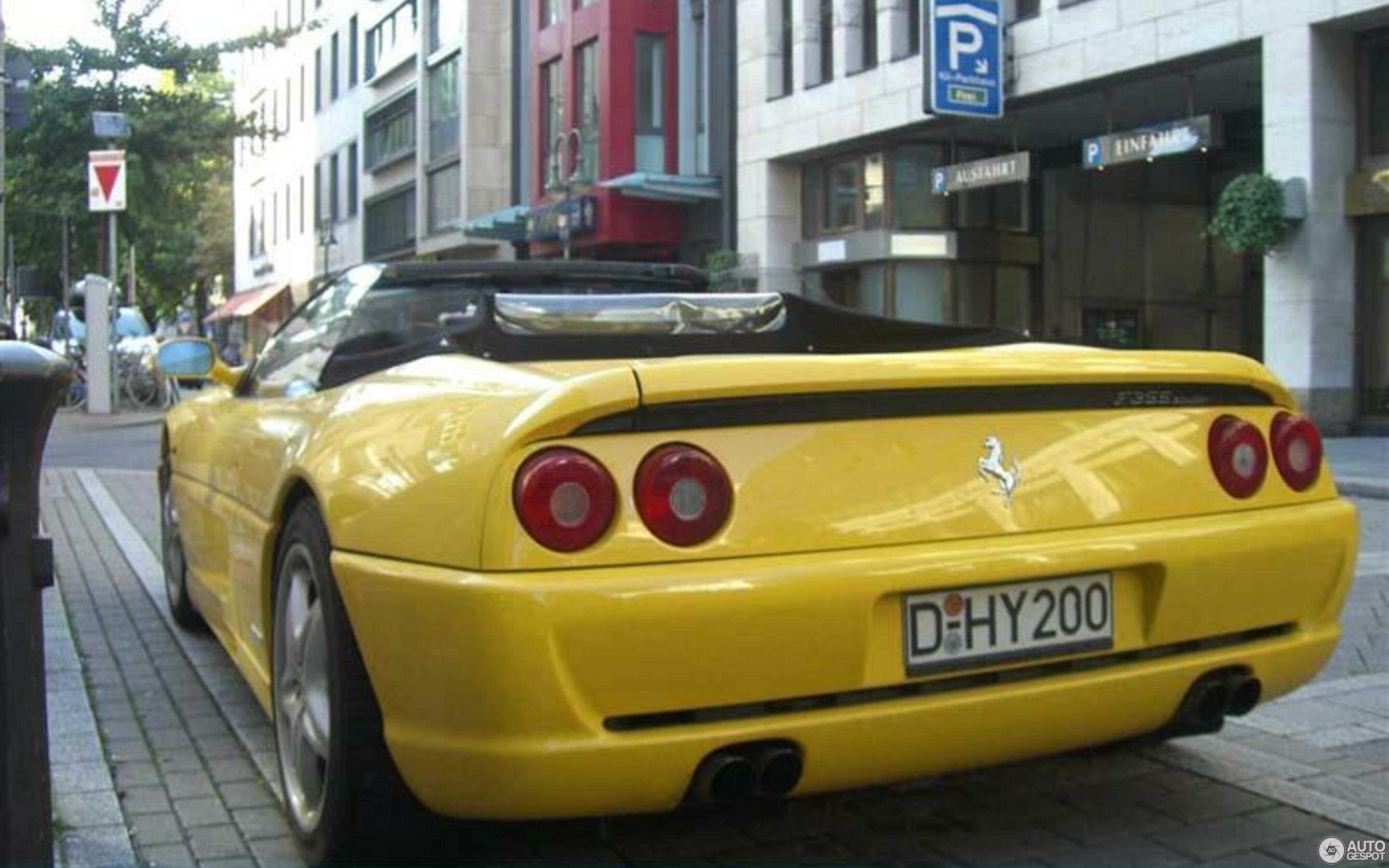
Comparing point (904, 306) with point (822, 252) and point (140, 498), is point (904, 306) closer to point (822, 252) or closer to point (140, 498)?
point (822, 252)

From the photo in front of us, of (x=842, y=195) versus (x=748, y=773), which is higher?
(x=842, y=195)

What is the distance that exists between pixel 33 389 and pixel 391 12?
43.1 m

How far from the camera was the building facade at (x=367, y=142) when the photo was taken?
35500mm

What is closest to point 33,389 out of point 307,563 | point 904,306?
→ point 307,563

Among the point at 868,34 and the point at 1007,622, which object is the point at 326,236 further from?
the point at 1007,622

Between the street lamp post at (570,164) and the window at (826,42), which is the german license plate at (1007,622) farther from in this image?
the street lamp post at (570,164)

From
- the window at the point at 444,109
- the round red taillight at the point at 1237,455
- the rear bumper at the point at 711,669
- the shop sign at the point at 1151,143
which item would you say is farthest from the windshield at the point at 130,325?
the round red taillight at the point at 1237,455

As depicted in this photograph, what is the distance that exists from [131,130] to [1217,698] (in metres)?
25.9

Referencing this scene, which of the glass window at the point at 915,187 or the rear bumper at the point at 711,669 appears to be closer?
the rear bumper at the point at 711,669

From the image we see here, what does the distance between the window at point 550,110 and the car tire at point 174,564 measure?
83.8ft

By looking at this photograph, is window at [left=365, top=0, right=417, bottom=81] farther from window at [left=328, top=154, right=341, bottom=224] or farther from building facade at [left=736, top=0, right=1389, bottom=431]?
building facade at [left=736, top=0, right=1389, bottom=431]

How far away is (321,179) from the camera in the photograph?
5191 centimetres

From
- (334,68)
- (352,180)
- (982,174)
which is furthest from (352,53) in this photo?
(982,174)

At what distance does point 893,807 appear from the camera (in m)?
3.30
